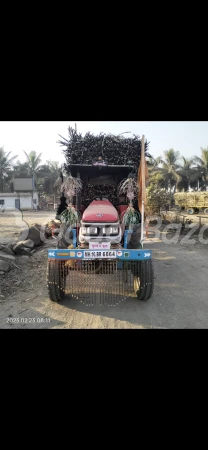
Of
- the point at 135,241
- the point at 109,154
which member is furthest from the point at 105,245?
the point at 109,154

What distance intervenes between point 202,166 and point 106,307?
33.0m

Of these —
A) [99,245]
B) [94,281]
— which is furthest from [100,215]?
[94,281]

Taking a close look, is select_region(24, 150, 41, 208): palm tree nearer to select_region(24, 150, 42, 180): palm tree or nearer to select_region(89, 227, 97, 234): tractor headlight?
select_region(24, 150, 42, 180): palm tree

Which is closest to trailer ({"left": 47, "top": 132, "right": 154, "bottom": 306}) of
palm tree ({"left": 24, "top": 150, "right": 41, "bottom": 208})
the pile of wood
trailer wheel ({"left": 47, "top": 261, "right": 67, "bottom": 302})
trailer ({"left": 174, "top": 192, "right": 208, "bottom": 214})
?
trailer wheel ({"left": 47, "top": 261, "right": 67, "bottom": 302})

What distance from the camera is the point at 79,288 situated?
5.20m

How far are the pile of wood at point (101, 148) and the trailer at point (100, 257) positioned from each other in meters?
0.90

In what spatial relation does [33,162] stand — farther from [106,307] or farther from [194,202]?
[106,307]

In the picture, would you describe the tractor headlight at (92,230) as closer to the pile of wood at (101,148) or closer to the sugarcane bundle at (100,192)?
the sugarcane bundle at (100,192)

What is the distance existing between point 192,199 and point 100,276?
20.4 m

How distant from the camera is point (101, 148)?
7246mm

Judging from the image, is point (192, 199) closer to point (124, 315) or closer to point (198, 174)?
point (198, 174)

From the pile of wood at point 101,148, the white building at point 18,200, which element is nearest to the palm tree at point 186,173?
the white building at point 18,200

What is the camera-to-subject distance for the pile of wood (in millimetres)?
7105

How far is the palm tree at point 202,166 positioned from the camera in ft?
108
